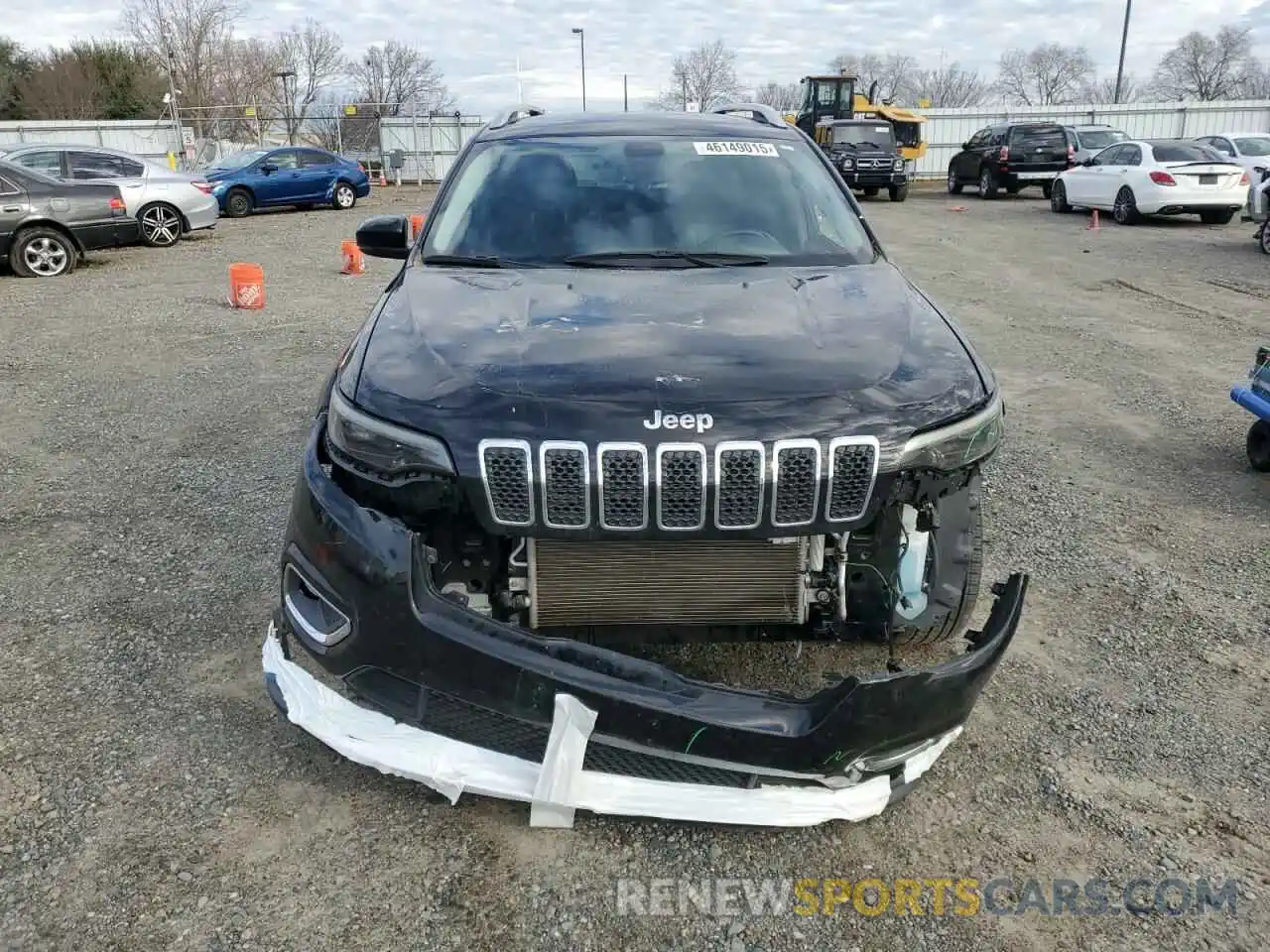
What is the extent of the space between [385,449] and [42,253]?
1224 centimetres

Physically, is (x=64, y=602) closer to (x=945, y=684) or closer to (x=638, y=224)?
(x=638, y=224)

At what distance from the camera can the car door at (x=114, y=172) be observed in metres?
13.7

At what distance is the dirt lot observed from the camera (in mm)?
2287

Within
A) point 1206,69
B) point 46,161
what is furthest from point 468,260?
point 1206,69

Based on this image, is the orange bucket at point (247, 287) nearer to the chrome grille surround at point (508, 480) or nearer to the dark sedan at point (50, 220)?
the dark sedan at point (50, 220)

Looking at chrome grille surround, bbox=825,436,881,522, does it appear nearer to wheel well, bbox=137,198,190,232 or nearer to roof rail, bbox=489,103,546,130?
roof rail, bbox=489,103,546,130

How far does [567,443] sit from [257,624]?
188 cm

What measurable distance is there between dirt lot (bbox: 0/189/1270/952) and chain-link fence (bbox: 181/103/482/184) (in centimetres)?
2767

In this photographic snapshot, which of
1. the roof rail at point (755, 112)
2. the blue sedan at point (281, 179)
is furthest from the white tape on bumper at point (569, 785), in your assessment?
the blue sedan at point (281, 179)

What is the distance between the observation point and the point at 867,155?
24188 millimetres

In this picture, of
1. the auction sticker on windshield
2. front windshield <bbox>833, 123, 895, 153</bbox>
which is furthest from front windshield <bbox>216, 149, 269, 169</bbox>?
the auction sticker on windshield

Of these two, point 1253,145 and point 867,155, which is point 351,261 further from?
point 1253,145

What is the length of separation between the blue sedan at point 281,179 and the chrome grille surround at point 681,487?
20.4 m

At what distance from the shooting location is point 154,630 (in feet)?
11.7
